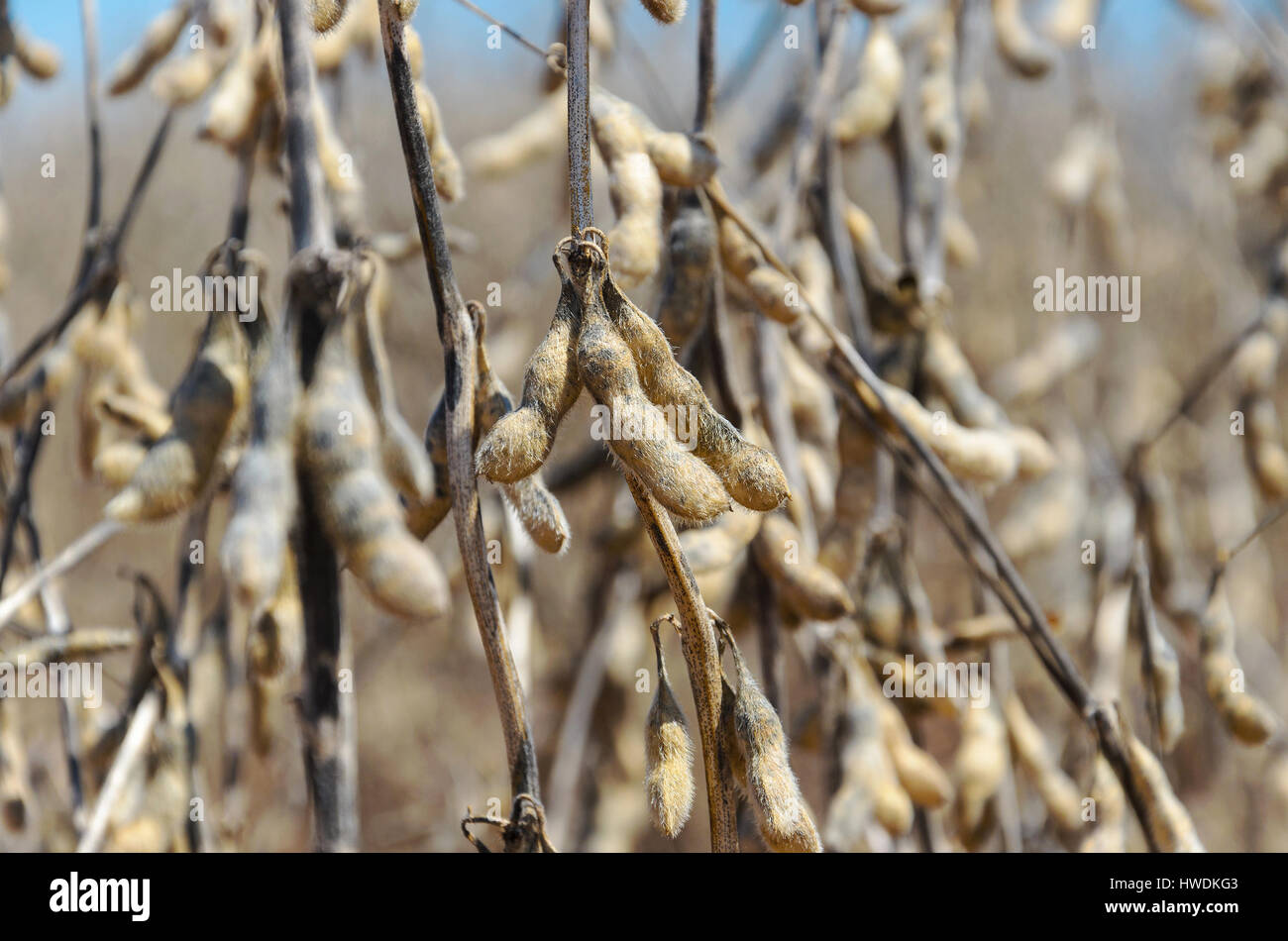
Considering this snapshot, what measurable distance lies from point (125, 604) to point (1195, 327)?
364 cm

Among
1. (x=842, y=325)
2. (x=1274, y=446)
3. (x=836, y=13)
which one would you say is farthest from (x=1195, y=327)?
(x=836, y=13)

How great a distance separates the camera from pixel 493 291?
1553mm

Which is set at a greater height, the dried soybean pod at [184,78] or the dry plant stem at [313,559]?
the dried soybean pod at [184,78]

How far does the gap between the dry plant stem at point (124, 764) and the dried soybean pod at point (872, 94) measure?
1072 mm

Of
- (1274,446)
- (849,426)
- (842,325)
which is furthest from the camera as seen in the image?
(842,325)

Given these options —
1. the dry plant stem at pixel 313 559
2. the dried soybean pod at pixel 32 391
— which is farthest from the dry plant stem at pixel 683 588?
the dried soybean pod at pixel 32 391

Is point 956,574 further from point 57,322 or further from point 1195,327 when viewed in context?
point 57,322

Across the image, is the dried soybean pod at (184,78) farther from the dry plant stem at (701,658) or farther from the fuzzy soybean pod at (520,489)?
the dry plant stem at (701,658)

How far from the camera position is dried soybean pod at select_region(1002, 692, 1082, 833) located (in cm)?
144

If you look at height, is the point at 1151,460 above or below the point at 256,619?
above

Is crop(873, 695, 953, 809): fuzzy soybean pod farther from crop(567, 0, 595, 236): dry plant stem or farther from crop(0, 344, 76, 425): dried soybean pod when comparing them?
crop(0, 344, 76, 425): dried soybean pod

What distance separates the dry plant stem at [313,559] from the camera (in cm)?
91

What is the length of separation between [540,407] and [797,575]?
1.76ft

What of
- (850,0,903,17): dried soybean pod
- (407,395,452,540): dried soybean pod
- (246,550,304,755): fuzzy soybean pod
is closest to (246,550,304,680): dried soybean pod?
(246,550,304,755): fuzzy soybean pod
